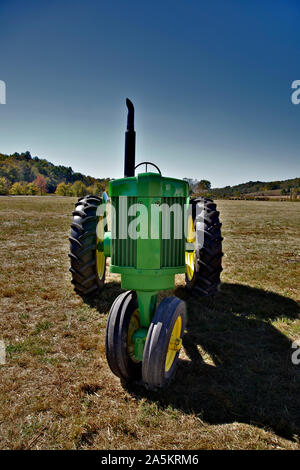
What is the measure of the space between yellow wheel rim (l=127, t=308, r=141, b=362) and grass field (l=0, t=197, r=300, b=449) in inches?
11.1

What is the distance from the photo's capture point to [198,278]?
4.10 metres

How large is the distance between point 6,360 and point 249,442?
2256mm

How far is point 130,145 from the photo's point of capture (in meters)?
3.51

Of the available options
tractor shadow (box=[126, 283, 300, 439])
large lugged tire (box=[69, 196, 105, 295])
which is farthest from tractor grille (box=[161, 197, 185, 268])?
large lugged tire (box=[69, 196, 105, 295])

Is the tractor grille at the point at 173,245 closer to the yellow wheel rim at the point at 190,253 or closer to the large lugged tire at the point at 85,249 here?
the large lugged tire at the point at 85,249

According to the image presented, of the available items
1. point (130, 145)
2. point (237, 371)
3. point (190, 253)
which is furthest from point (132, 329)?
point (190, 253)

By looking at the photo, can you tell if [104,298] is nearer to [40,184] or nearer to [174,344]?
[174,344]

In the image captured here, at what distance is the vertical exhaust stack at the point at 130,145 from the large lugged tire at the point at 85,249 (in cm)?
86

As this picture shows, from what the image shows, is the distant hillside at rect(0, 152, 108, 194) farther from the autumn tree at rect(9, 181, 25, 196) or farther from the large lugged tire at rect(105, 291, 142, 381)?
the large lugged tire at rect(105, 291, 142, 381)

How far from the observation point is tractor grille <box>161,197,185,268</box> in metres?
2.60

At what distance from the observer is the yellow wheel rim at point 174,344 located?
2.46m
